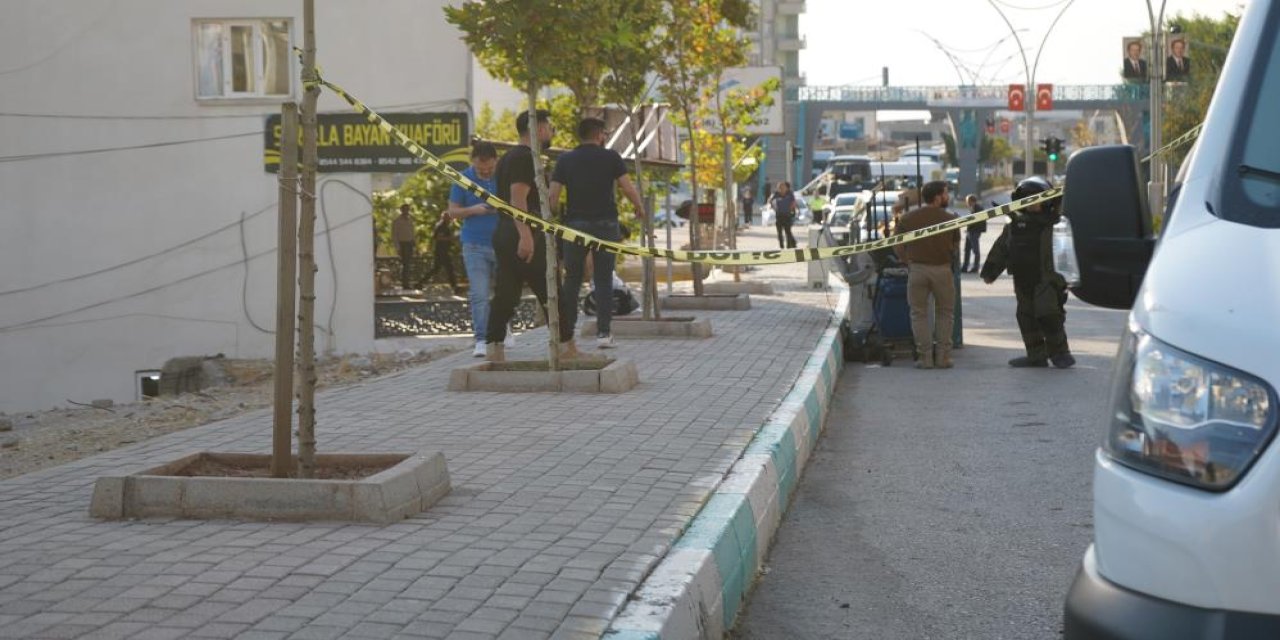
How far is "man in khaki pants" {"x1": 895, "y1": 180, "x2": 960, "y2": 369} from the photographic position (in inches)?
573

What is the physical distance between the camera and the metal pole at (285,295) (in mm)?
6699

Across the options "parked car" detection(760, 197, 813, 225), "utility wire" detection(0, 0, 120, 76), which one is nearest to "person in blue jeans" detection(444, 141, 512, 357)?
"utility wire" detection(0, 0, 120, 76)

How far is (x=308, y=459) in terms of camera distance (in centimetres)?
678

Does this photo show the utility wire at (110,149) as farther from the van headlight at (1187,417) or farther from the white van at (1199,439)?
the van headlight at (1187,417)

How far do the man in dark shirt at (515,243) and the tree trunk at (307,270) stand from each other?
4618 mm

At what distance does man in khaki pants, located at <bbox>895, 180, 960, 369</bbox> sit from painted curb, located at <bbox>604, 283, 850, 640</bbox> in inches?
202

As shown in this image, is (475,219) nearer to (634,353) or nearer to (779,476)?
(634,353)

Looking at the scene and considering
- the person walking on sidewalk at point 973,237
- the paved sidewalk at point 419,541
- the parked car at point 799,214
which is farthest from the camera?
the parked car at point 799,214

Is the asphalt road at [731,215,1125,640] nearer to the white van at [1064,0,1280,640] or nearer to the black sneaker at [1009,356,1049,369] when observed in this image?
the black sneaker at [1009,356,1049,369]

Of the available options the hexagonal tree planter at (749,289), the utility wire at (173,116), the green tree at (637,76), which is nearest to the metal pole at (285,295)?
the green tree at (637,76)

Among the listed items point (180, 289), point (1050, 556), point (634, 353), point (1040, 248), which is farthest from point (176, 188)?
point (1050, 556)

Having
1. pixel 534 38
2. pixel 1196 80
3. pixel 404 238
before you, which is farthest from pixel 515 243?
pixel 1196 80

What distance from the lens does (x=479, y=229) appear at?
41.5 ft

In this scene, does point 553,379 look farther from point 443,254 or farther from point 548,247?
point 443,254
